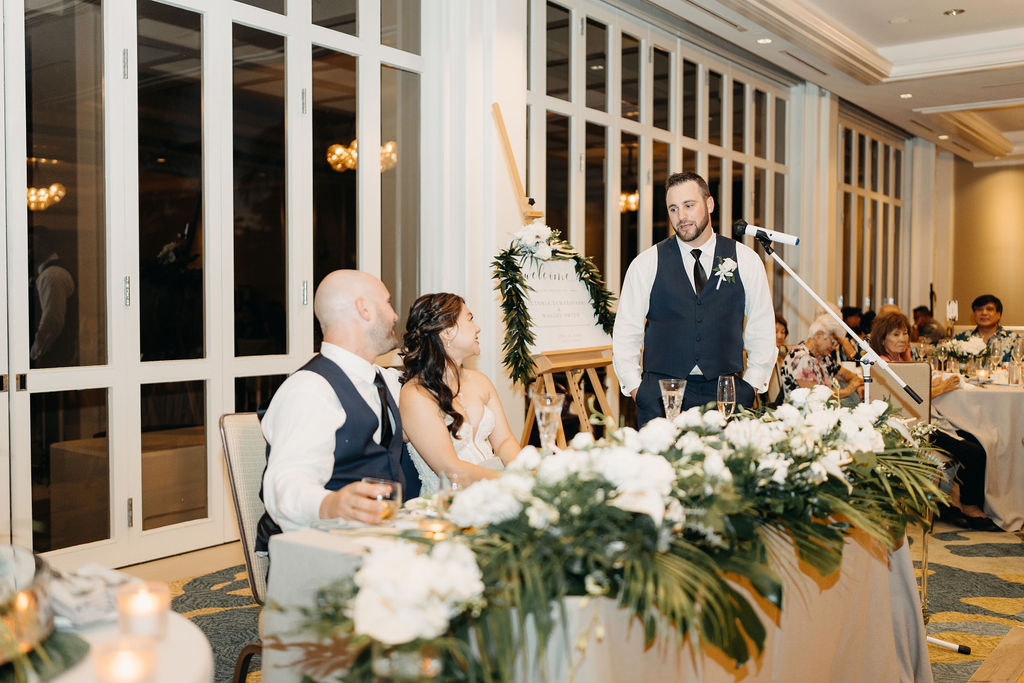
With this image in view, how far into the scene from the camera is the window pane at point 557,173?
6.63 m

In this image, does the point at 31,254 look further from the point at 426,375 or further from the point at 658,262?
the point at 658,262

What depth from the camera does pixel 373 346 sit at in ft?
8.44

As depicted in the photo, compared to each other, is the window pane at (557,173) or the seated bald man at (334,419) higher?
the window pane at (557,173)

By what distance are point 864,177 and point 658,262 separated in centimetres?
833

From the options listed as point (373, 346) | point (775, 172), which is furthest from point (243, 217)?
point (775, 172)

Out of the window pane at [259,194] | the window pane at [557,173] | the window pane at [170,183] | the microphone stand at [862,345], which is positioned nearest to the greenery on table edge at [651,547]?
the microphone stand at [862,345]

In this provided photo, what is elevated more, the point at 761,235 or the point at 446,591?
the point at 761,235

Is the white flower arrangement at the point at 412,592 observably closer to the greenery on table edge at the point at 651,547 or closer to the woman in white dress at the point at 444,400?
the greenery on table edge at the point at 651,547

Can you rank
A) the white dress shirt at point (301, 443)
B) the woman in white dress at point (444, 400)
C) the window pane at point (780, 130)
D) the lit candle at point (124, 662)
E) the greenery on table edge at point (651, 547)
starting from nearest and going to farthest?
the lit candle at point (124, 662) < the greenery on table edge at point (651, 547) < the white dress shirt at point (301, 443) < the woman in white dress at point (444, 400) < the window pane at point (780, 130)

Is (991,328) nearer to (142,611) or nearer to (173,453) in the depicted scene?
(173,453)

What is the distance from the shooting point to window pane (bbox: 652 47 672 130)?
25.2 feet

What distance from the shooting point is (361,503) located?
1860mm

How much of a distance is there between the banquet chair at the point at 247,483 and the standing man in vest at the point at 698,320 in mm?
2048

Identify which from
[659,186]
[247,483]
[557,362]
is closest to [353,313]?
[247,483]
